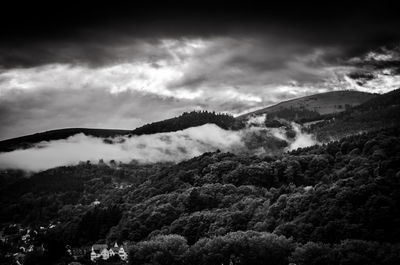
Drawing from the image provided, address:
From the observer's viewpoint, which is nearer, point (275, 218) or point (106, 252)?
point (106, 252)

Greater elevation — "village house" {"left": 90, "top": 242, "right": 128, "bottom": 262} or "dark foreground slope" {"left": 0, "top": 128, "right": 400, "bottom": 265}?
"dark foreground slope" {"left": 0, "top": 128, "right": 400, "bottom": 265}

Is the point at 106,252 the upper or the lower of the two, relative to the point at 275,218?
lower

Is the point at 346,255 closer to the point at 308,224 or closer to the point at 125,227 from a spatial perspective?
the point at 308,224

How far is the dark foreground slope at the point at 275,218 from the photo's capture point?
104 metres

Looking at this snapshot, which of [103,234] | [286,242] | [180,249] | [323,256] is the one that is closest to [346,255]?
[323,256]

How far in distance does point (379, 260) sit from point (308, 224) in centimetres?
2999

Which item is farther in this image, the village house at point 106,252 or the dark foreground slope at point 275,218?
the village house at point 106,252

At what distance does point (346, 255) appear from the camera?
306ft

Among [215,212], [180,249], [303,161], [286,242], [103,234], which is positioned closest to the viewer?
[286,242]

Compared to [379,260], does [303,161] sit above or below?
above

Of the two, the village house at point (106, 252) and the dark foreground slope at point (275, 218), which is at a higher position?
the dark foreground slope at point (275, 218)

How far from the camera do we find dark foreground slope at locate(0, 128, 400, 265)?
10438 centimetres

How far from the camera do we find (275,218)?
441ft

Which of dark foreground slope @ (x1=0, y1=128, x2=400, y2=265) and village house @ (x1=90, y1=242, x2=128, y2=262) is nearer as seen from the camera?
dark foreground slope @ (x1=0, y1=128, x2=400, y2=265)
